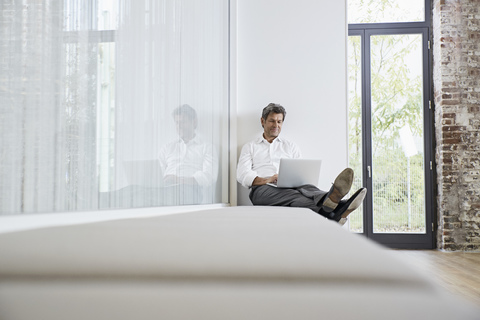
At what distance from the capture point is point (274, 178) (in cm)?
347

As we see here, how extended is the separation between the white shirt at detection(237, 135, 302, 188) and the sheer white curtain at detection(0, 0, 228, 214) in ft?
2.96

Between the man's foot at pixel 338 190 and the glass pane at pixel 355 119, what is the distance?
5.67 feet

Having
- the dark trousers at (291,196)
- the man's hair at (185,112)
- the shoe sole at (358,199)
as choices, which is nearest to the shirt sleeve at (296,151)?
the dark trousers at (291,196)

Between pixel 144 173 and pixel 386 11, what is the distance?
3730mm

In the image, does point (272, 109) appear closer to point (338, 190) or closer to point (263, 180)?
point (263, 180)

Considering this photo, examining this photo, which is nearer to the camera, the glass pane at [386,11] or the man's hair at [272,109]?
the man's hair at [272,109]

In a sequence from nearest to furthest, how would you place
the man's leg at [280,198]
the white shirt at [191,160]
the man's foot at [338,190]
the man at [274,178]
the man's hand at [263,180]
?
the white shirt at [191,160] < the man's foot at [338,190] < the man at [274,178] < the man's leg at [280,198] < the man's hand at [263,180]

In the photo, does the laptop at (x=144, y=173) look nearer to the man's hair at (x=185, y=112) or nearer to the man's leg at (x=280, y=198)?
the man's hair at (x=185, y=112)

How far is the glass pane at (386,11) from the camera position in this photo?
4.71m

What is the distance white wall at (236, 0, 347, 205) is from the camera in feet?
12.7

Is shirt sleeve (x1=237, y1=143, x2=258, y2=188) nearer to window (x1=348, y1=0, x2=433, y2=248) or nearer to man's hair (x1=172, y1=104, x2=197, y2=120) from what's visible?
man's hair (x1=172, y1=104, x2=197, y2=120)

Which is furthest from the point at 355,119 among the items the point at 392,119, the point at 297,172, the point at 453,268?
the point at 453,268

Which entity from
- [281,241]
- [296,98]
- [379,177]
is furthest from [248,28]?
[281,241]

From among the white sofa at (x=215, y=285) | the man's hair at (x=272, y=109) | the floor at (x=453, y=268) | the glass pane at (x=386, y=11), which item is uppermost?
the glass pane at (x=386, y=11)
